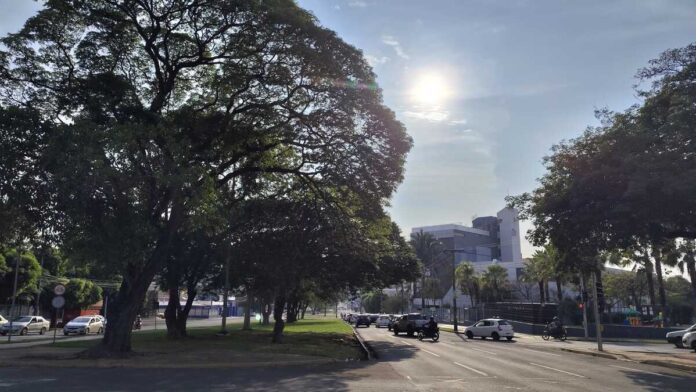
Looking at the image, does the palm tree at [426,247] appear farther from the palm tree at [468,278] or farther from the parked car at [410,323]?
the parked car at [410,323]

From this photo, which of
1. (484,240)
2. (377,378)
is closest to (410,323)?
(377,378)

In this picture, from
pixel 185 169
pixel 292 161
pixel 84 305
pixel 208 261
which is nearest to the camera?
pixel 185 169

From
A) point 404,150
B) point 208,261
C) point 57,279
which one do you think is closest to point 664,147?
point 404,150

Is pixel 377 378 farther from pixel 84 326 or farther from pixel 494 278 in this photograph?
pixel 494 278

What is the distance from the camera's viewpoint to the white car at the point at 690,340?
2891 cm

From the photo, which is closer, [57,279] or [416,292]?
[57,279]

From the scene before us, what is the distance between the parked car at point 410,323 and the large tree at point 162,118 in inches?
830

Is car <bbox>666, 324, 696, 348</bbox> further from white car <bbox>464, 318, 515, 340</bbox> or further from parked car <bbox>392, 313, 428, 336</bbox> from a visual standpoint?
parked car <bbox>392, 313, 428, 336</bbox>

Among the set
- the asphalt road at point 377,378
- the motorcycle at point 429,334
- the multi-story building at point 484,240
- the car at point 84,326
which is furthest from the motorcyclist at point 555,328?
the multi-story building at point 484,240

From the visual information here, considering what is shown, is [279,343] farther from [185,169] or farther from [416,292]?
[416,292]

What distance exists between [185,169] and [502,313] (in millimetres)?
46484

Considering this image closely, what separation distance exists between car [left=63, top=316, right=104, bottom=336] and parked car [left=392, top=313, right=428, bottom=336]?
973 inches

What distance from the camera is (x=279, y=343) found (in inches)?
1145

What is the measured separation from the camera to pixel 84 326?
138ft
